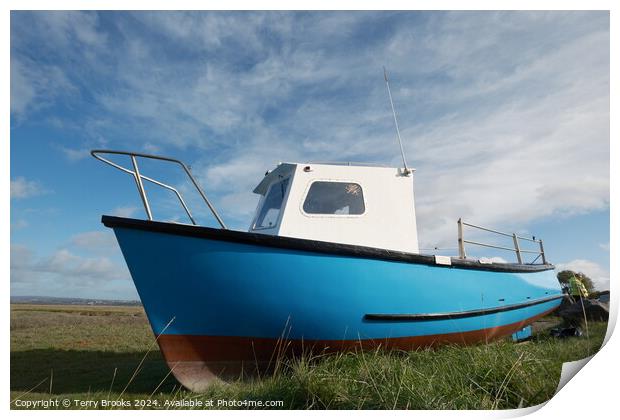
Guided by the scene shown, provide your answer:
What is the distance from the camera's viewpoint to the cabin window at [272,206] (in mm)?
4734

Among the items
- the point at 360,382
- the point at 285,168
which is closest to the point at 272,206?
the point at 285,168

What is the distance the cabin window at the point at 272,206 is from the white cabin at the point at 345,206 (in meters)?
0.01

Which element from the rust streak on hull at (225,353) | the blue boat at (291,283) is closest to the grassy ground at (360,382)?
the rust streak on hull at (225,353)

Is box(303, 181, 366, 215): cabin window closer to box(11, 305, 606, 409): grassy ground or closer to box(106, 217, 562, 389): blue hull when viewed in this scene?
box(106, 217, 562, 389): blue hull

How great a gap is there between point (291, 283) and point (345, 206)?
136 cm

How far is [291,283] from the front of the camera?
3.56 meters

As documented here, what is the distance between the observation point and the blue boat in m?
3.48

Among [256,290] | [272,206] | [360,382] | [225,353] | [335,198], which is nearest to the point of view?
[360,382]

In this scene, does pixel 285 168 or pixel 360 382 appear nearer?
pixel 360 382

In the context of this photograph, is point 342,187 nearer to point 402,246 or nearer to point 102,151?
point 402,246

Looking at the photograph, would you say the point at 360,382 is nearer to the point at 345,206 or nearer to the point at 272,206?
the point at 345,206

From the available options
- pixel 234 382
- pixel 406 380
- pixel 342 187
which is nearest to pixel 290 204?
pixel 342 187

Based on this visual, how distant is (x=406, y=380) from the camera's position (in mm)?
2756

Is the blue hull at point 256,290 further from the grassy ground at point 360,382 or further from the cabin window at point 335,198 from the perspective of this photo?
the cabin window at point 335,198
